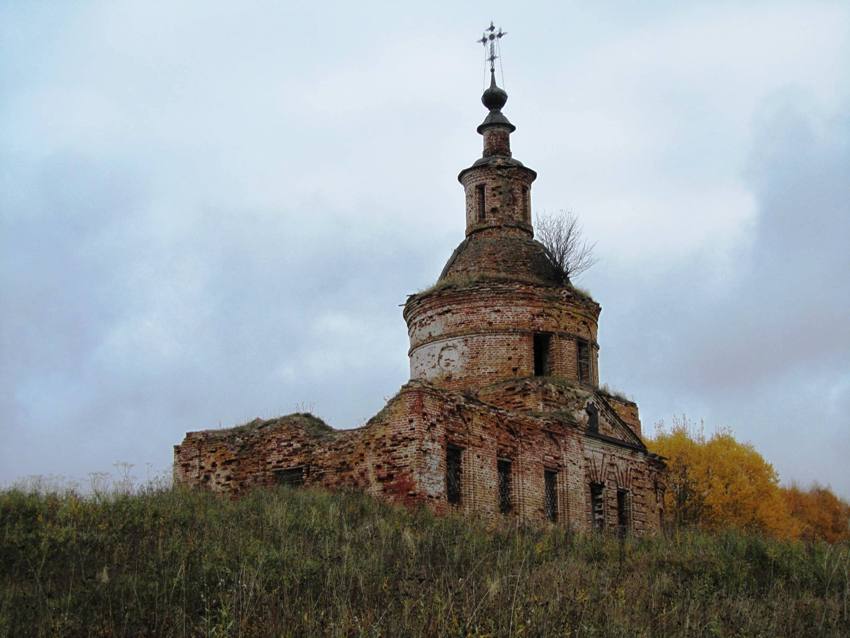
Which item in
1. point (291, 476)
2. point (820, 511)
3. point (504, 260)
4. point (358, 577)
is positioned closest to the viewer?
point (358, 577)

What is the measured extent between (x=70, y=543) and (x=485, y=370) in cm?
1306

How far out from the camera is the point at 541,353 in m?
23.0

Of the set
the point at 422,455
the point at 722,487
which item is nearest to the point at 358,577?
the point at 422,455

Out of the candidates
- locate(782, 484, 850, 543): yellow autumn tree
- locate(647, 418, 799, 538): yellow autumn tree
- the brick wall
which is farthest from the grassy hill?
locate(782, 484, 850, 543): yellow autumn tree

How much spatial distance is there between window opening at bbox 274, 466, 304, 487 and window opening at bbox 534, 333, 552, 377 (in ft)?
22.6

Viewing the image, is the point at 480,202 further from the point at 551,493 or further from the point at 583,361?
the point at 551,493

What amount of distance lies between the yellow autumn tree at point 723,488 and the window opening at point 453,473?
54.9 feet

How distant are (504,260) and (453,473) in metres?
7.69

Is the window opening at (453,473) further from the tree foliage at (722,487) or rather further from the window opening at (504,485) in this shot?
the tree foliage at (722,487)

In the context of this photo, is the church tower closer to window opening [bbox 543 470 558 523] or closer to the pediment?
the pediment

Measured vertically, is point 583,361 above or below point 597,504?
above

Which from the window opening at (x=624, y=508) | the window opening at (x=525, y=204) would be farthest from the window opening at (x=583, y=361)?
the window opening at (x=525, y=204)

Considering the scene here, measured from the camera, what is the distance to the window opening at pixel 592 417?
2192 centimetres

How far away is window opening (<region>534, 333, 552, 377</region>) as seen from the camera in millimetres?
22797
